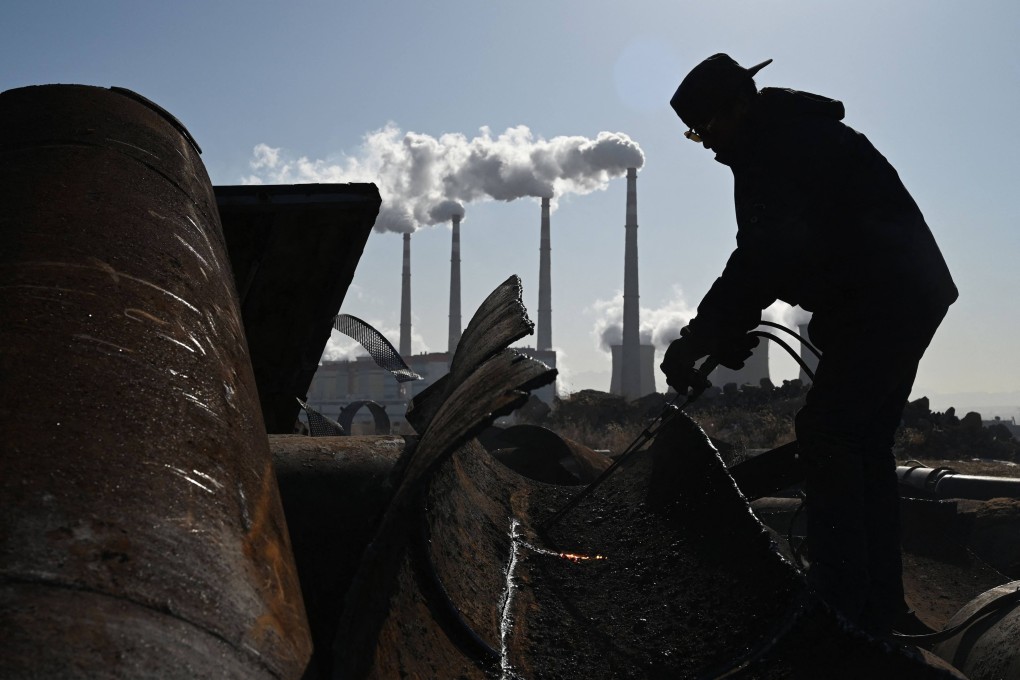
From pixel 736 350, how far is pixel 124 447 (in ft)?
6.49

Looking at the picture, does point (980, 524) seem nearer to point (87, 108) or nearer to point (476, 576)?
point (476, 576)

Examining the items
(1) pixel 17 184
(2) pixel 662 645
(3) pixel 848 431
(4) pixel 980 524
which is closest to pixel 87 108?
(1) pixel 17 184

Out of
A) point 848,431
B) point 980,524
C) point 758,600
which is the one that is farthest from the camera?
point 980,524

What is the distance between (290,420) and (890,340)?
260cm

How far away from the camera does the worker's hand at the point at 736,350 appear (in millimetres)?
2576

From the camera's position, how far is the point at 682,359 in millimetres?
2668

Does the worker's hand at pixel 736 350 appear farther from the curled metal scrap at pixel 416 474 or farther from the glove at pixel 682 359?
the curled metal scrap at pixel 416 474

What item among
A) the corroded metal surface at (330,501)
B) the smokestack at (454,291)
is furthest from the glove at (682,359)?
the smokestack at (454,291)

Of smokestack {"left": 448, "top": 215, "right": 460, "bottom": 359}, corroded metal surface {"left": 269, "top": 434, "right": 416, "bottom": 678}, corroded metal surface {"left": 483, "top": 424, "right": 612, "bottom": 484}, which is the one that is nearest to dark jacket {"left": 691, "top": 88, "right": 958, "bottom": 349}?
corroded metal surface {"left": 269, "top": 434, "right": 416, "bottom": 678}

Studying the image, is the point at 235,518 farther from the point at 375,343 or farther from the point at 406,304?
the point at 406,304

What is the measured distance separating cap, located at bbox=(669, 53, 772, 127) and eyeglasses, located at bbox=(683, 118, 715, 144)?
18 mm

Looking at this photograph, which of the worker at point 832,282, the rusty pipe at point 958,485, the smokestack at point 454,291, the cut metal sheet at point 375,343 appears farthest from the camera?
the smokestack at point 454,291

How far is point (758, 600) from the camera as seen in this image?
1796 millimetres

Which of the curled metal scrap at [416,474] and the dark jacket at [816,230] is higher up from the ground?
the dark jacket at [816,230]
